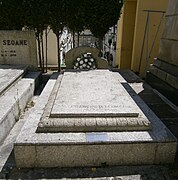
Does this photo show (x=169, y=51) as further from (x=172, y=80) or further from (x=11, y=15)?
(x=11, y=15)

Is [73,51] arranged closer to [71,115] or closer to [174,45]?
[174,45]

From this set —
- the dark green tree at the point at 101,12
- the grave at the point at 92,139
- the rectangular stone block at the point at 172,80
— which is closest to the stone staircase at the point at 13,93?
the grave at the point at 92,139

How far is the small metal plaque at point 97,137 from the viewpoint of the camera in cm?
274

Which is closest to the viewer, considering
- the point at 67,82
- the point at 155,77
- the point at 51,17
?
the point at 67,82

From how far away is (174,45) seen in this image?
495cm

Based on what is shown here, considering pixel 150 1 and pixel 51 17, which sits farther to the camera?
pixel 150 1

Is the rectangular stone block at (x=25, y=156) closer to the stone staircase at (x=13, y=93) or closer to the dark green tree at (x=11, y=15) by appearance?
the stone staircase at (x=13, y=93)

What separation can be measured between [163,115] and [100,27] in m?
4.14

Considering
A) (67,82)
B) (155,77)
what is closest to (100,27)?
(155,77)

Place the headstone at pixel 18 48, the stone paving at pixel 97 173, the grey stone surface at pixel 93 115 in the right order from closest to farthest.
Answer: the stone paving at pixel 97 173 → the grey stone surface at pixel 93 115 → the headstone at pixel 18 48

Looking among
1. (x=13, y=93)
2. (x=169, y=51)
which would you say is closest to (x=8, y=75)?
(x=13, y=93)

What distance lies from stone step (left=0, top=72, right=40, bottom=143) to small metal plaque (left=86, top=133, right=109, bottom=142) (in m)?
1.40

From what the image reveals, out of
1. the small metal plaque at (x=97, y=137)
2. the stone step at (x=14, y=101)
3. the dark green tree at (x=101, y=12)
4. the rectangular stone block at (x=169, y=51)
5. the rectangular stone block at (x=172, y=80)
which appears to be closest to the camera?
the small metal plaque at (x=97, y=137)

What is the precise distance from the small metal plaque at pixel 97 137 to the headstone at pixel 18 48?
4235 millimetres
